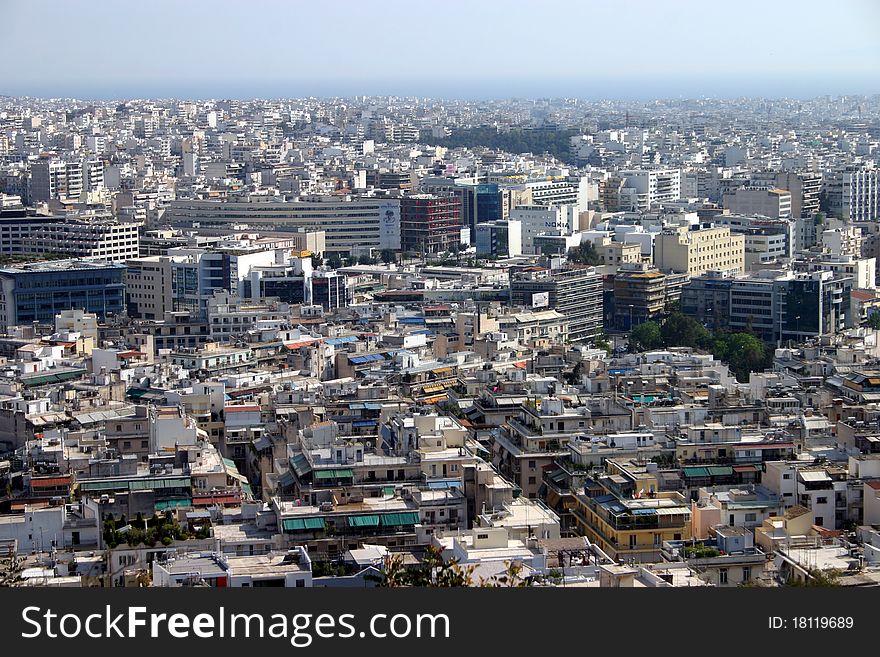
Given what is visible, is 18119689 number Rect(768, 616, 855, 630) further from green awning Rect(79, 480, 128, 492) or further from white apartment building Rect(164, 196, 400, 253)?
white apartment building Rect(164, 196, 400, 253)

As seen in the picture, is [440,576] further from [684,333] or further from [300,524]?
[684,333]

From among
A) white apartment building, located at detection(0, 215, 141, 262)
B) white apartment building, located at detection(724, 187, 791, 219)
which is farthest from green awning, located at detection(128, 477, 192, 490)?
white apartment building, located at detection(724, 187, 791, 219)

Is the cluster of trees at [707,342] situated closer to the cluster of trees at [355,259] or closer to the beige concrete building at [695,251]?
the beige concrete building at [695,251]

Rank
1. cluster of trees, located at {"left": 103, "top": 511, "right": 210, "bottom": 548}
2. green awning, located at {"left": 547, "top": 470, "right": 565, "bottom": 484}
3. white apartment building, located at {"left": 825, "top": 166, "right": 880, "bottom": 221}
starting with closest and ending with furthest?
cluster of trees, located at {"left": 103, "top": 511, "right": 210, "bottom": 548}, green awning, located at {"left": 547, "top": 470, "right": 565, "bottom": 484}, white apartment building, located at {"left": 825, "top": 166, "right": 880, "bottom": 221}

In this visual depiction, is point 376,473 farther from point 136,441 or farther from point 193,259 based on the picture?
point 193,259

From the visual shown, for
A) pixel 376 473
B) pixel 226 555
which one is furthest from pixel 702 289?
pixel 226 555
